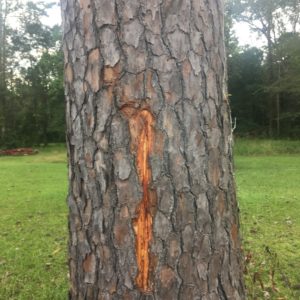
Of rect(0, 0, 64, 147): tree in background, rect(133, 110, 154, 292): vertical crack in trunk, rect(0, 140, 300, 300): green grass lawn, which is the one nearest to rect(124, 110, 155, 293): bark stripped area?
rect(133, 110, 154, 292): vertical crack in trunk

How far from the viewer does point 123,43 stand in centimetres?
160

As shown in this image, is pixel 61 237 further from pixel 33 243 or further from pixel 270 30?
pixel 270 30

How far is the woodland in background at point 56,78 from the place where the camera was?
96.1ft

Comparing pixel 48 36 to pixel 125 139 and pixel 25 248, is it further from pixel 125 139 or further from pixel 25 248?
pixel 125 139

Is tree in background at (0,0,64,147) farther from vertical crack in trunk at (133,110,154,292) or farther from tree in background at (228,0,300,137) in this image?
vertical crack in trunk at (133,110,154,292)

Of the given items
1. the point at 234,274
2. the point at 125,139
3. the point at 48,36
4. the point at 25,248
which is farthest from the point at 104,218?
the point at 48,36

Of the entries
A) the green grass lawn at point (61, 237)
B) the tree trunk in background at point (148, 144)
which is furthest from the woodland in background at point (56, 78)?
the tree trunk in background at point (148, 144)

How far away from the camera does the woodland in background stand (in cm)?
2930

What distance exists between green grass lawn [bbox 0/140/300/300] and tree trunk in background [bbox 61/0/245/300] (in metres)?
1.43

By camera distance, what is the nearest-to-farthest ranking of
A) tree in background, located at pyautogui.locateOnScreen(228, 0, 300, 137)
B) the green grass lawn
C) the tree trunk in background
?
the tree trunk in background → the green grass lawn → tree in background, located at pyautogui.locateOnScreen(228, 0, 300, 137)

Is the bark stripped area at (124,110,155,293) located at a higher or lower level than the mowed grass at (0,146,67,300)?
higher

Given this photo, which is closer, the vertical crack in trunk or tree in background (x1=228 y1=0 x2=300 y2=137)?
the vertical crack in trunk

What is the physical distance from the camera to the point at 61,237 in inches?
200

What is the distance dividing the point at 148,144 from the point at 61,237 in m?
3.75
